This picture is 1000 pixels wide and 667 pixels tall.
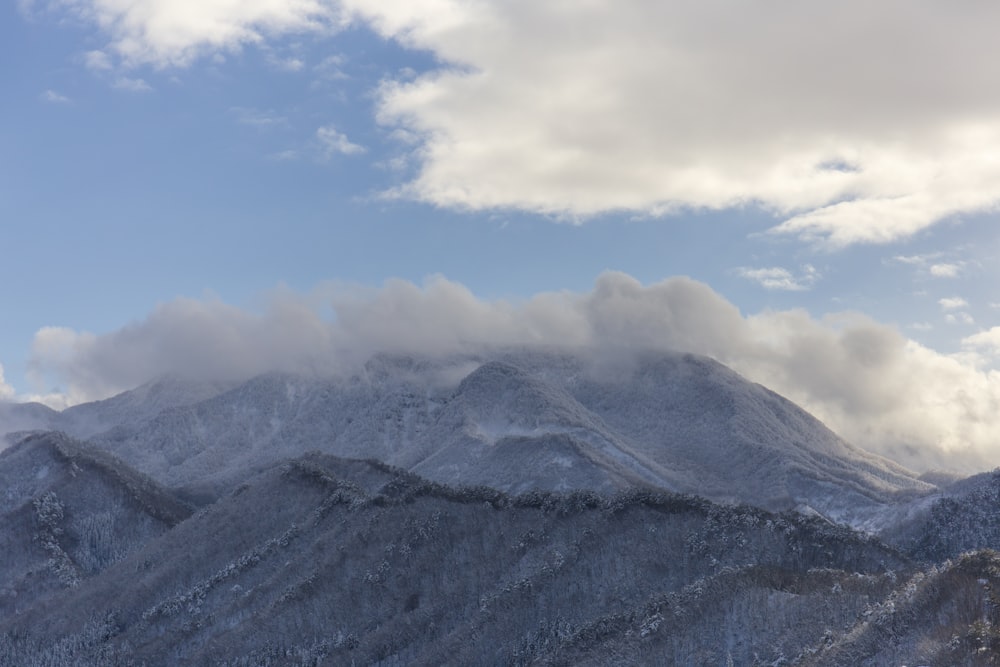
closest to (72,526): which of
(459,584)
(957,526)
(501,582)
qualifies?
(459,584)

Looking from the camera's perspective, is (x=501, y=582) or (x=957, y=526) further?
(x=957, y=526)

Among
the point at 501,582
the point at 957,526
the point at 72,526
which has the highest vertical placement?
the point at 72,526

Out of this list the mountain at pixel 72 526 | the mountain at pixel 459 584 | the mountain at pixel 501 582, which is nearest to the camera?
the mountain at pixel 501 582

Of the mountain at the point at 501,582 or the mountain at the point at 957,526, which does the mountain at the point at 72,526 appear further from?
the mountain at the point at 957,526

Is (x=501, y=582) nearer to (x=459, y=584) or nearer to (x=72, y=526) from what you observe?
(x=459, y=584)

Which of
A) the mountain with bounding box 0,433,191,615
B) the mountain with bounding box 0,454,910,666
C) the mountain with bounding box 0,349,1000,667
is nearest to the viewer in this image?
the mountain with bounding box 0,349,1000,667

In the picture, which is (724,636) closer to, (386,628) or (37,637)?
(386,628)

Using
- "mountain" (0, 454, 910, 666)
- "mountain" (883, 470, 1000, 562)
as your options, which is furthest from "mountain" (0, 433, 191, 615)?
"mountain" (883, 470, 1000, 562)

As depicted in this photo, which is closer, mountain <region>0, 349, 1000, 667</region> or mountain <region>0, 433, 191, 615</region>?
mountain <region>0, 349, 1000, 667</region>

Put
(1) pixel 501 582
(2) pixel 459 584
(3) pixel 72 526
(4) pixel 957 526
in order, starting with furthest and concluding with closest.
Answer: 1. (3) pixel 72 526
2. (4) pixel 957 526
3. (2) pixel 459 584
4. (1) pixel 501 582

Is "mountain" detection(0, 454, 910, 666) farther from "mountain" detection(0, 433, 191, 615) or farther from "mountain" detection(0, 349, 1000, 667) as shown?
"mountain" detection(0, 433, 191, 615)

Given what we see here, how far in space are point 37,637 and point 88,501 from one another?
53.2 metres

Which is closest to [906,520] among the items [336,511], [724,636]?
[336,511]

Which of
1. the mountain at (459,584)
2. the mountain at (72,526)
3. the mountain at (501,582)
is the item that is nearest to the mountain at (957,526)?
the mountain at (501,582)
